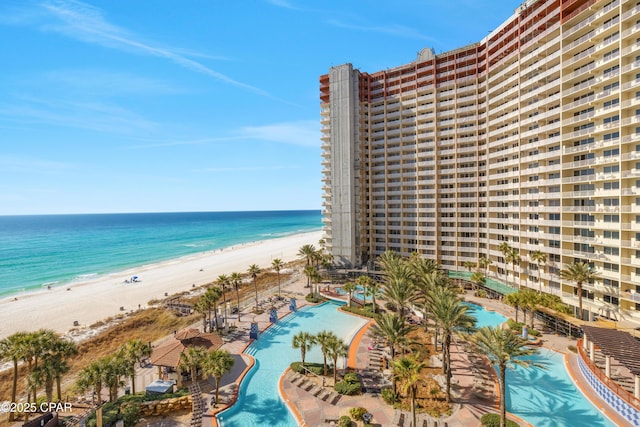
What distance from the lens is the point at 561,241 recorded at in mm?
47031

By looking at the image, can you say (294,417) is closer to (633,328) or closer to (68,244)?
(633,328)

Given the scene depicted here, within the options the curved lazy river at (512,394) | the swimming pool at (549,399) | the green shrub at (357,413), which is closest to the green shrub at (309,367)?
the curved lazy river at (512,394)

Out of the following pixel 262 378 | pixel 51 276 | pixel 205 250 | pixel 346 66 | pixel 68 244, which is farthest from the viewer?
pixel 68 244

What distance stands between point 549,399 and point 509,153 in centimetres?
4584

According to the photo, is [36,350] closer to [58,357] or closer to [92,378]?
[58,357]

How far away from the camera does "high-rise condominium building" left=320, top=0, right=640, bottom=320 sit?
40.2 m

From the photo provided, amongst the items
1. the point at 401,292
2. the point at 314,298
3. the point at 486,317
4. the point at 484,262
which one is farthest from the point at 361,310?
the point at 484,262

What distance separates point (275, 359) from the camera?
34.2 m

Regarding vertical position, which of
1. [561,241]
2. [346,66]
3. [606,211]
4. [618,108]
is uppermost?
[346,66]

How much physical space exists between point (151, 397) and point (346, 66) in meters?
74.5

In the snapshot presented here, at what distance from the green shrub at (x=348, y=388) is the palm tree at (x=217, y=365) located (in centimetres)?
978

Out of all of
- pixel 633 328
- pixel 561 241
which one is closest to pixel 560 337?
pixel 633 328

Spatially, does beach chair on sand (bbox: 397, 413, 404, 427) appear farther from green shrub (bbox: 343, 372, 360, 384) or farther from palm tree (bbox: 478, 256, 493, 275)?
palm tree (bbox: 478, 256, 493, 275)

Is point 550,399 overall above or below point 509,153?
below
